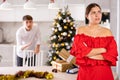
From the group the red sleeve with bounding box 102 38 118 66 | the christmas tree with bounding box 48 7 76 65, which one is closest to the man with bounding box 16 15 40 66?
the christmas tree with bounding box 48 7 76 65

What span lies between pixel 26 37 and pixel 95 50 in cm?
241

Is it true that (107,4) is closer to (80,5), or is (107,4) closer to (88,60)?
(80,5)

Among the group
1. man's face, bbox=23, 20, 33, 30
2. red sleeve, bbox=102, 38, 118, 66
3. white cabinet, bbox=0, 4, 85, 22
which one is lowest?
red sleeve, bbox=102, 38, 118, 66

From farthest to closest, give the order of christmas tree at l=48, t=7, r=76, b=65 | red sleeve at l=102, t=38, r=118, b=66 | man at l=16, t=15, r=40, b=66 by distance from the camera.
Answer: christmas tree at l=48, t=7, r=76, b=65, man at l=16, t=15, r=40, b=66, red sleeve at l=102, t=38, r=118, b=66

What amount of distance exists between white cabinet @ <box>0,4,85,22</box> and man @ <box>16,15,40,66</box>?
2.09 metres

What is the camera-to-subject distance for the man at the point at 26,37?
4.20 metres

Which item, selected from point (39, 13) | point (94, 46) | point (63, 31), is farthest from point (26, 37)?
point (94, 46)

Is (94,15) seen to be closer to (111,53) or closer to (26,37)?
(111,53)

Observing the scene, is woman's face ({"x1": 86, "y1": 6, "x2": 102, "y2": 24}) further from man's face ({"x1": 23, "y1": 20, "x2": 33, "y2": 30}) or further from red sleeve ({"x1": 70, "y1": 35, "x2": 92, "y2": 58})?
man's face ({"x1": 23, "y1": 20, "x2": 33, "y2": 30})

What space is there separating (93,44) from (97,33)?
9cm

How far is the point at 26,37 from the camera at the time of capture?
4297mm

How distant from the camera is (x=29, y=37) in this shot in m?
4.31

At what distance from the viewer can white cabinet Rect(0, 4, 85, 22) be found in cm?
636

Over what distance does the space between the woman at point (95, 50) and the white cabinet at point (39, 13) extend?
4.38 meters
